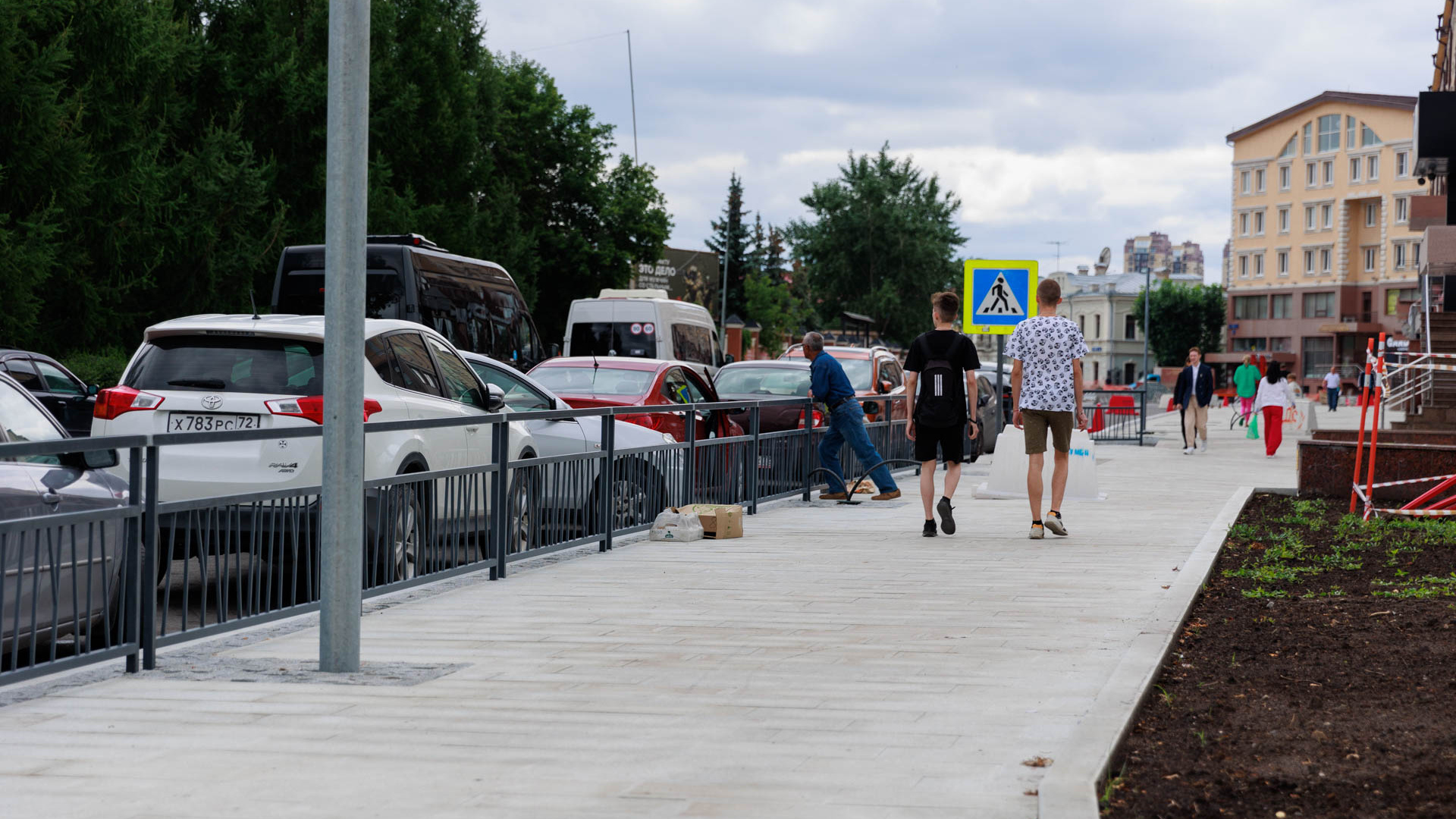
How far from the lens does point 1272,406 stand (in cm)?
2611

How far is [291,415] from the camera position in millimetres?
8562

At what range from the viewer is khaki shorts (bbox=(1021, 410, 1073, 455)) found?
11.6 metres

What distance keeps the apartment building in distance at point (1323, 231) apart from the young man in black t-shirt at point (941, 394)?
284ft

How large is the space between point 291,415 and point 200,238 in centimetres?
2547

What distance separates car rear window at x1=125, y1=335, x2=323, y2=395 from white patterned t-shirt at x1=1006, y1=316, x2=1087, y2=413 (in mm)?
5214

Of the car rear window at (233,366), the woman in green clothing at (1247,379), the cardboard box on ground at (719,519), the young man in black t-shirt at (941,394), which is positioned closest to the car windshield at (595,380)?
the cardboard box on ground at (719,519)

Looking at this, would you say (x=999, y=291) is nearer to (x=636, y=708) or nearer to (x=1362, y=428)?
(x=1362, y=428)

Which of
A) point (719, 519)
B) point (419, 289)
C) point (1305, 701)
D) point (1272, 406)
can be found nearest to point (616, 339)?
point (419, 289)

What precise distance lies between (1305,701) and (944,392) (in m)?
6.37

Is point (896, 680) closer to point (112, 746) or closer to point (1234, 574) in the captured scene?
point (112, 746)

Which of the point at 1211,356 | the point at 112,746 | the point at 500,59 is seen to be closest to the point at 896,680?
the point at 112,746

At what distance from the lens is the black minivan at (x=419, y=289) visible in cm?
1938

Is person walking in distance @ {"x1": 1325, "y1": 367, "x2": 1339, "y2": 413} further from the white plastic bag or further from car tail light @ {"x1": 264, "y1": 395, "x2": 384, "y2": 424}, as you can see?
car tail light @ {"x1": 264, "y1": 395, "x2": 384, "y2": 424}

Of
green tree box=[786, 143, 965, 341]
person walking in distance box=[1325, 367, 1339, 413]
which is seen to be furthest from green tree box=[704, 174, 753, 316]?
person walking in distance box=[1325, 367, 1339, 413]
